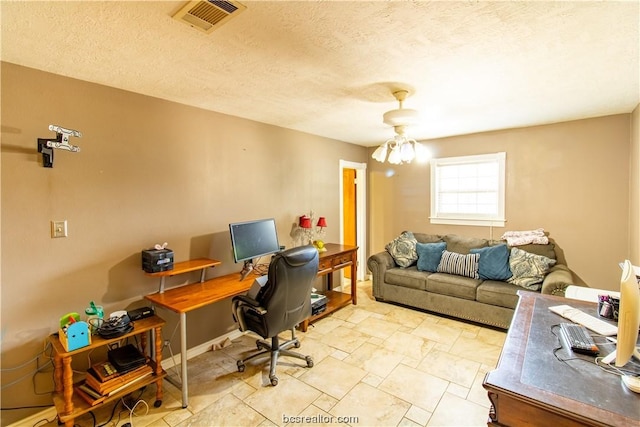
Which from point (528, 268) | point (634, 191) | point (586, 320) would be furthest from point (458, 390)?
point (634, 191)

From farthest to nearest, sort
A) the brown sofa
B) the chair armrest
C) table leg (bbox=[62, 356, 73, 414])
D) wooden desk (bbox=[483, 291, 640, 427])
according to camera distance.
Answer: the brown sofa < the chair armrest < table leg (bbox=[62, 356, 73, 414]) < wooden desk (bbox=[483, 291, 640, 427])

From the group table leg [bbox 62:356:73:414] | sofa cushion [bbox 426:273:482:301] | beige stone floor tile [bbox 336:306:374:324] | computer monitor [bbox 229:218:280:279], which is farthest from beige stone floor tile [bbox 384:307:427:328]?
table leg [bbox 62:356:73:414]

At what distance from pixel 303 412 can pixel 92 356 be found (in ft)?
5.41

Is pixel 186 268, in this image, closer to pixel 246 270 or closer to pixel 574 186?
pixel 246 270

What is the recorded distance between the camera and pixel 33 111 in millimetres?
2008

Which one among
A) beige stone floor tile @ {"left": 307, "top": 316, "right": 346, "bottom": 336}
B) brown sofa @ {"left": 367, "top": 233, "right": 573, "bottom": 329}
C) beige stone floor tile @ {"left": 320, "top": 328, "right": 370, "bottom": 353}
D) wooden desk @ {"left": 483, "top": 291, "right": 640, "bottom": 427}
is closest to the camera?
wooden desk @ {"left": 483, "top": 291, "right": 640, "bottom": 427}

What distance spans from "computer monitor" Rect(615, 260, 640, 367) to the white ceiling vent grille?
196 cm

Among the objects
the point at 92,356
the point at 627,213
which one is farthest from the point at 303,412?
the point at 627,213

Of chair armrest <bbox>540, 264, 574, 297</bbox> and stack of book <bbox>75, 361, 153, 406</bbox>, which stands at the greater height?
chair armrest <bbox>540, 264, 574, 297</bbox>

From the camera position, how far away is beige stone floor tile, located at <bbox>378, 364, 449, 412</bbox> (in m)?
2.25

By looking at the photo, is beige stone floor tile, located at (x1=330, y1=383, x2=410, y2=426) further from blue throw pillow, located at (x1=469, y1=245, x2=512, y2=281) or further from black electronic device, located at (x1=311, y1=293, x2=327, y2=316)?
blue throw pillow, located at (x1=469, y1=245, x2=512, y2=281)

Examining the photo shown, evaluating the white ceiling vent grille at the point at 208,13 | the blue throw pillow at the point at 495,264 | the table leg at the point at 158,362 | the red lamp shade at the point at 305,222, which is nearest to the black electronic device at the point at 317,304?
the red lamp shade at the point at 305,222

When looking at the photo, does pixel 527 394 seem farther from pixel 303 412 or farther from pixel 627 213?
pixel 627 213

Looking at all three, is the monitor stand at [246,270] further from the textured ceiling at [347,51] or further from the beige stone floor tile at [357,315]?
the textured ceiling at [347,51]
